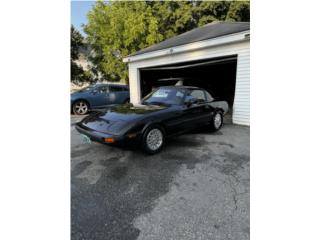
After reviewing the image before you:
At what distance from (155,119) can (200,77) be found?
9202 mm

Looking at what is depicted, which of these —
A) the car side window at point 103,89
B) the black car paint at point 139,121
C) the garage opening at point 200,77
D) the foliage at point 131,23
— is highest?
the foliage at point 131,23

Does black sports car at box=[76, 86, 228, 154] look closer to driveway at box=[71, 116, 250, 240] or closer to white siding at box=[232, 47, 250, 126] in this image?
driveway at box=[71, 116, 250, 240]

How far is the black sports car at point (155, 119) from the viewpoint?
135 inches

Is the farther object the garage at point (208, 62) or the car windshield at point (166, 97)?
the garage at point (208, 62)

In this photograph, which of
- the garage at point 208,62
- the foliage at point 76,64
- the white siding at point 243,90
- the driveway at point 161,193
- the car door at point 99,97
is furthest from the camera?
the foliage at point 76,64

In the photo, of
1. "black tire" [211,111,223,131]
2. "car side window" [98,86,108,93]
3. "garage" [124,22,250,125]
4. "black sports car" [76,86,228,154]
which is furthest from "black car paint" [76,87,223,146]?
"car side window" [98,86,108,93]

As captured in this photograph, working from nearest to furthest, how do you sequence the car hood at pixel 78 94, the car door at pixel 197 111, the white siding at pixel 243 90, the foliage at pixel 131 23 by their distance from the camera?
the car door at pixel 197 111
the white siding at pixel 243 90
the car hood at pixel 78 94
the foliage at pixel 131 23

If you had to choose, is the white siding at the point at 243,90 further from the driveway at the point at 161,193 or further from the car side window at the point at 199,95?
the driveway at the point at 161,193

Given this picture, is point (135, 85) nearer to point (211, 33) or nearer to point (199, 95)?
point (211, 33)

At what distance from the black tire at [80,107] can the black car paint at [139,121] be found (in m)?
5.00

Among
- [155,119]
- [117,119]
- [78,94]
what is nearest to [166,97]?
[155,119]

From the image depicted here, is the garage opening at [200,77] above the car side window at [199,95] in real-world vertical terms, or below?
above

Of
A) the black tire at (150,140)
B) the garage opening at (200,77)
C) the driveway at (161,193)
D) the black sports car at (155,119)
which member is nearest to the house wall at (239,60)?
the black sports car at (155,119)
